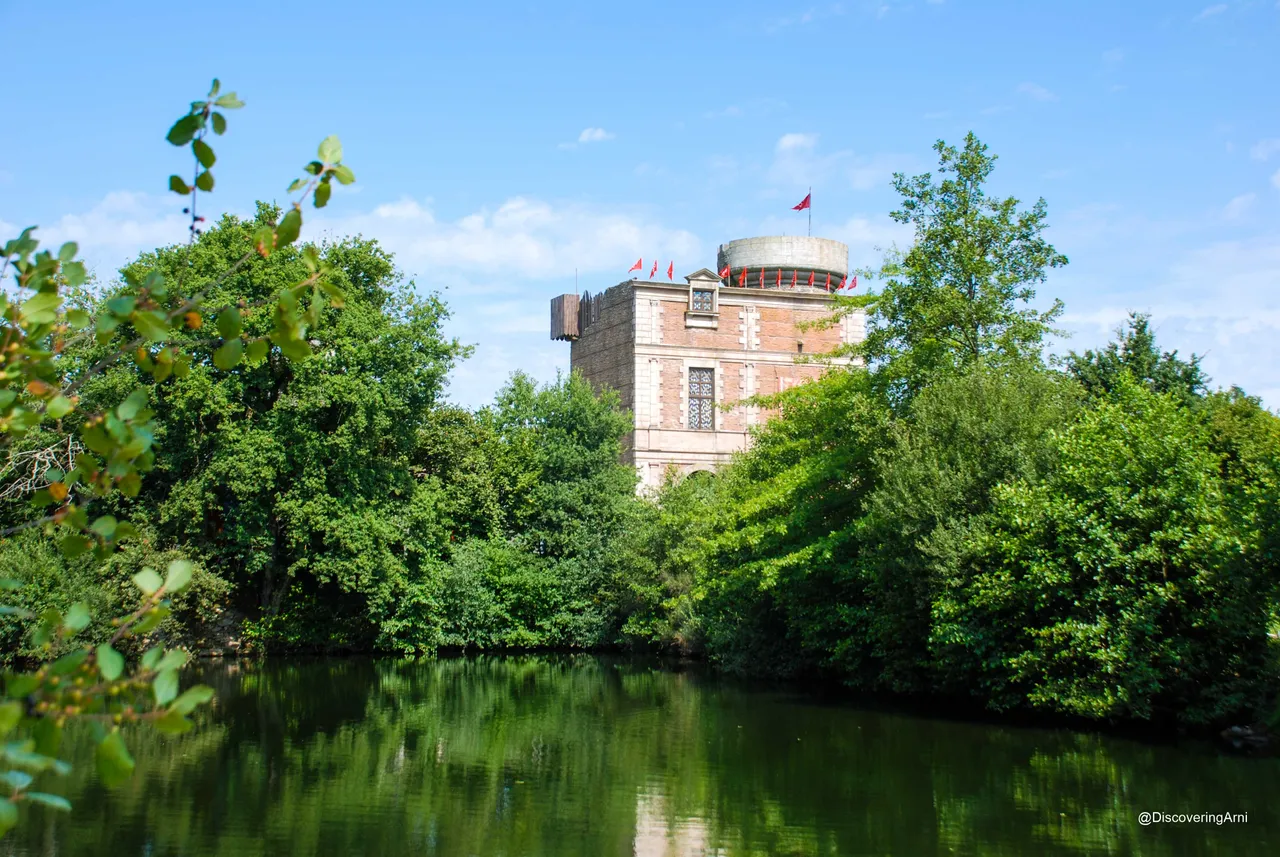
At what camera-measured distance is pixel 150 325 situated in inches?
128

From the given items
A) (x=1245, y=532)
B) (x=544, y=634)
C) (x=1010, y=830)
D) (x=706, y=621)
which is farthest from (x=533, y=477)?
(x=1010, y=830)

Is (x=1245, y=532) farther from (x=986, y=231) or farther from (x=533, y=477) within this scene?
(x=533, y=477)

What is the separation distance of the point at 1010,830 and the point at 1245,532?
705 centimetres

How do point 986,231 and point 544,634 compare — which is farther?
point 544,634

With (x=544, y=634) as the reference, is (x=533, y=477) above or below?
above

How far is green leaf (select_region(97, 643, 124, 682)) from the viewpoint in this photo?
112 inches

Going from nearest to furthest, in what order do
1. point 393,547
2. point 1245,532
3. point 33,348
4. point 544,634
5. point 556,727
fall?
point 33,348, point 1245,532, point 556,727, point 393,547, point 544,634

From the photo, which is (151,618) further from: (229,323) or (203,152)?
(203,152)


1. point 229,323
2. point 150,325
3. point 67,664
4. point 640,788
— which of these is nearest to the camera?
point 67,664

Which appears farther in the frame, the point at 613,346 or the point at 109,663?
the point at 613,346

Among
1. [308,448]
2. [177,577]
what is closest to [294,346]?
[177,577]

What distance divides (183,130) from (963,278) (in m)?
21.9

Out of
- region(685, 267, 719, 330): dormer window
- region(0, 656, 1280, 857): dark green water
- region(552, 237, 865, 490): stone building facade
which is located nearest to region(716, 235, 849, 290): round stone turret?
region(552, 237, 865, 490): stone building facade

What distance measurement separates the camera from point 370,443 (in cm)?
3150
